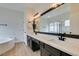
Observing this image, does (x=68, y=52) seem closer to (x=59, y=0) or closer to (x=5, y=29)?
(x=59, y=0)

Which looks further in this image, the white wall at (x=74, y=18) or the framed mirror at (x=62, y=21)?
the framed mirror at (x=62, y=21)

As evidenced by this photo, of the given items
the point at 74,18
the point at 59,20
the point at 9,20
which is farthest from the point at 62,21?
the point at 9,20

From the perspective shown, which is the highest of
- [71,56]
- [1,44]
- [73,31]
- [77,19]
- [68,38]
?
[77,19]

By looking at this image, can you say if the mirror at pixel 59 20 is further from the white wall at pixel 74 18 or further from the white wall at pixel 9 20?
the white wall at pixel 9 20

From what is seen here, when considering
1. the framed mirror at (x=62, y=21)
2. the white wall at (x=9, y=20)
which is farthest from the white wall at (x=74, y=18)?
the white wall at (x=9, y=20)

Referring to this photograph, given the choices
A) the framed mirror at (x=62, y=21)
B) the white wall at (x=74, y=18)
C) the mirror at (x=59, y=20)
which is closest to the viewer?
the white wall at (x=74, y=18)

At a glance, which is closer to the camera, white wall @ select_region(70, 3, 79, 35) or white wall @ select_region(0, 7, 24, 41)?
white wall @ select_region(70, 3, 79, 35)

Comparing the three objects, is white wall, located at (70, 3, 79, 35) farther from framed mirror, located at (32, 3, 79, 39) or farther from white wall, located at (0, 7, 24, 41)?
white wall, located at (0, 7, 24, 41)

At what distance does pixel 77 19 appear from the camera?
2.03 meters

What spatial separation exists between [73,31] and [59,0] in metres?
0.89

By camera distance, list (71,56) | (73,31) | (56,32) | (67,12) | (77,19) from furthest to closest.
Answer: (56,32)
(67,12)
(73,31)
(77,19)
(71,56)

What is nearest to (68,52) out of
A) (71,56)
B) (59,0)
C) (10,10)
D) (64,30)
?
(71,56)

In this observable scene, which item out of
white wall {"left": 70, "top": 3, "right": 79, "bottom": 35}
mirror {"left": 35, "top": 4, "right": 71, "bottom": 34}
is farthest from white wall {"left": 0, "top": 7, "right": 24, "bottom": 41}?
white wall {"left": 70, "top": 3, "right": 79, "bottom": 35}

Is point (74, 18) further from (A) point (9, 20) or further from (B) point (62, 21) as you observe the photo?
(A) point (9, 20)
